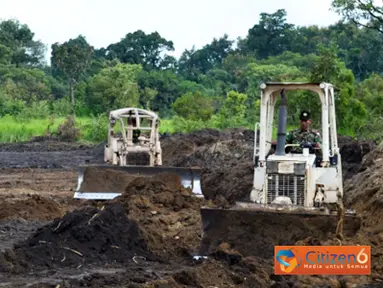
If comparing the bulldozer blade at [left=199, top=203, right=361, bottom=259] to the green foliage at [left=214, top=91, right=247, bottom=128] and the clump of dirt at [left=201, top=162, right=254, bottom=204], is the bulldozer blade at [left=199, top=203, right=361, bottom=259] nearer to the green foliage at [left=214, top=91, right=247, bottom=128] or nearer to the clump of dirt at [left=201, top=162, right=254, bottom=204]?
the clump of dirt at [left=201, top=162, right=254, bottom=204]

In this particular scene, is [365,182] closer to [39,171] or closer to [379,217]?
[379,217]

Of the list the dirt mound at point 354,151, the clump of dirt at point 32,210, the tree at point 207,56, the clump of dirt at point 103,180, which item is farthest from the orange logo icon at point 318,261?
the tree at point 207,56

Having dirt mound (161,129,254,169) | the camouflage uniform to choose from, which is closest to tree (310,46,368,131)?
dirt mound (161,129,254,169)

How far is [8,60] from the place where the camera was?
65.9 meters

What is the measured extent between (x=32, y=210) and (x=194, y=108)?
36825 millimetres

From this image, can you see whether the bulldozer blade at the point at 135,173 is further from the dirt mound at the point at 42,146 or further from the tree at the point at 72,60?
the tree at the point at 72,60

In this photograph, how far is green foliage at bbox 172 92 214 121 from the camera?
52938 mm

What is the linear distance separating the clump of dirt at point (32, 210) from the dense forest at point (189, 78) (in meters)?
14.2

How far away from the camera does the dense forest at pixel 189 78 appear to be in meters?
34.5

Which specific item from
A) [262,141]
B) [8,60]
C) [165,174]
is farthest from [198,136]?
[8,60]

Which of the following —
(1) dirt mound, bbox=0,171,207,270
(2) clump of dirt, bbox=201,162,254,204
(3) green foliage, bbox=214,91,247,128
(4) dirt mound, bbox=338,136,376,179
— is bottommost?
(1) dirt mound, bbox=0,171,207,270

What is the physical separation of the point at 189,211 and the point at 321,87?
4784mm

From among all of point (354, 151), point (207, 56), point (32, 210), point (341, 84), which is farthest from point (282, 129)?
point (207, 56)

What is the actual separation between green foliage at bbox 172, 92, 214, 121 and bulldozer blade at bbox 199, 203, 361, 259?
40.4 metres
